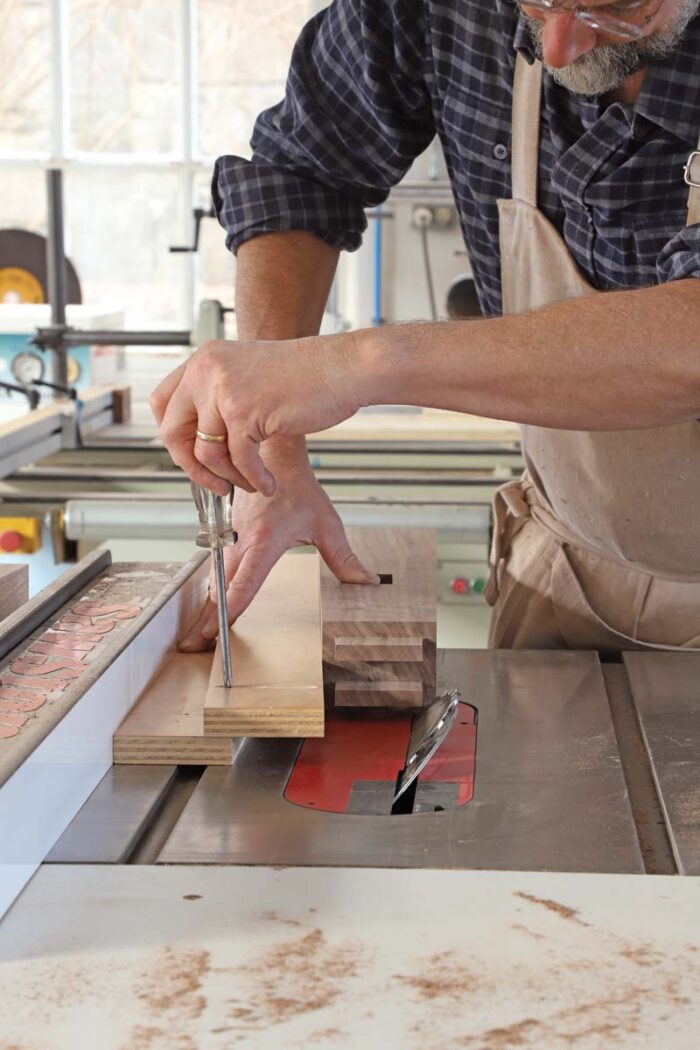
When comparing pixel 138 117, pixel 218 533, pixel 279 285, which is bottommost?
pixel 218 533

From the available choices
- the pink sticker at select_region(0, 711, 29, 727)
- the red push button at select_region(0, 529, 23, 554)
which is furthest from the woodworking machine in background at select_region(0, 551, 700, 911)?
the red push button at select_region(0, 529, 23, 554)

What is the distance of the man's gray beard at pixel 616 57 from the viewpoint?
1113 millimetres

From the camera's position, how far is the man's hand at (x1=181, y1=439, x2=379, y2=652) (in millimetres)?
1208

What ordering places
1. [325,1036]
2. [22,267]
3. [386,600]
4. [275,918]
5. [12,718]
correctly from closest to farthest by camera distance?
[325,1036], [275,918], [12,718], [386,600], [22,267]

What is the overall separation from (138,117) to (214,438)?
411 centimetres

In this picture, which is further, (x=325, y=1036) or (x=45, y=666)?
(x=45, y=666)

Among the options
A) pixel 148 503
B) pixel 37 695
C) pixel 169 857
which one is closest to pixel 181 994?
pixel 169 857

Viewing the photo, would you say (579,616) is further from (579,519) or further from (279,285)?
(279,285)

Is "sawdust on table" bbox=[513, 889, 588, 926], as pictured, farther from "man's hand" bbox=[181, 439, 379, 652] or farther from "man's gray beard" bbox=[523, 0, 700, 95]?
"man's gray beard" bbox=[523, 0, 700, 95]

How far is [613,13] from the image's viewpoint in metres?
1.08

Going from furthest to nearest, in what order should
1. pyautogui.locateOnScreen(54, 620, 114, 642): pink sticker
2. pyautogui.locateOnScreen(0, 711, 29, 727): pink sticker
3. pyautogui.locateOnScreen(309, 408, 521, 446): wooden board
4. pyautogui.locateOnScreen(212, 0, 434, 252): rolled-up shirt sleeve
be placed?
pyautogui.locateOnScreen(309, 408, 521, 446): wooden board → pyautogui.locateOnScreen(212, 0, 434, 252): rolled-up shirt sleeve → pyautogui.locateOnScreen(54, 620, 114, 642): pink sticker → pyautogui.locateOnScreen(0, 711, 29, 727): pink sticker

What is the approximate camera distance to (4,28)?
4.57 meters

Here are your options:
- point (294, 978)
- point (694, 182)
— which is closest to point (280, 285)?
point (694, 182)

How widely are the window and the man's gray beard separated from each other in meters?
3.61
